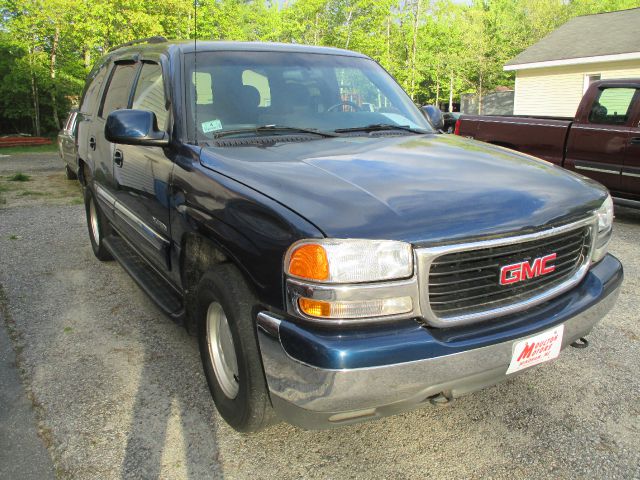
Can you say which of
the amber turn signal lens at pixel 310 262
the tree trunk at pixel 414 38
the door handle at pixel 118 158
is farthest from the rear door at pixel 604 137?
Answer: the tree trunk at pixel 414 38

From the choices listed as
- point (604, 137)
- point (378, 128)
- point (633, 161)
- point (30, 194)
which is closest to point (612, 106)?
point (604, 137)

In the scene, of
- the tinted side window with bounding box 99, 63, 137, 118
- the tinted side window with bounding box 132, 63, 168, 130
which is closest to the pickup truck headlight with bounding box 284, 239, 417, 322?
the tinted side window with bounding box 132, 63, 168, 130

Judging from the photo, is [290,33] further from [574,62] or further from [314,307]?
[314,307]

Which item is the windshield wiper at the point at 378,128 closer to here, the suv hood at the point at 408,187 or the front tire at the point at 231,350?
the suv hood at the point at 408,187

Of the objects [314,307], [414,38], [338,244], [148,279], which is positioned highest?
[414,38]

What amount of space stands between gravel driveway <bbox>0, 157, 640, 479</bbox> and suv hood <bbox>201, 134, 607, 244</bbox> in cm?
107

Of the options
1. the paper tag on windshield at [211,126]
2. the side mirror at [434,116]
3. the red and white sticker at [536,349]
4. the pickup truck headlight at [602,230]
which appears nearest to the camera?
the red and white sticker at [536,349]

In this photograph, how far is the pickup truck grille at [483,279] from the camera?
6.74 ft

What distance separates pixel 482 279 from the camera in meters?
2.15

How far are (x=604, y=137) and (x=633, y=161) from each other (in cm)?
51

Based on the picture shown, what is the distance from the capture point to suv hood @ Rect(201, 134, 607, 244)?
2.03m

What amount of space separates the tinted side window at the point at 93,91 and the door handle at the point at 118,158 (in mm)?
1252

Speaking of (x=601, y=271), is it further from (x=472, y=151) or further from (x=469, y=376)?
(x=469, y=376)

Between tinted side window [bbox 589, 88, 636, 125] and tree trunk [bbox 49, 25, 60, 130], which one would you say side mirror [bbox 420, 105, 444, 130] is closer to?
tinted side window [bbox 589, 88, 636, 125]
